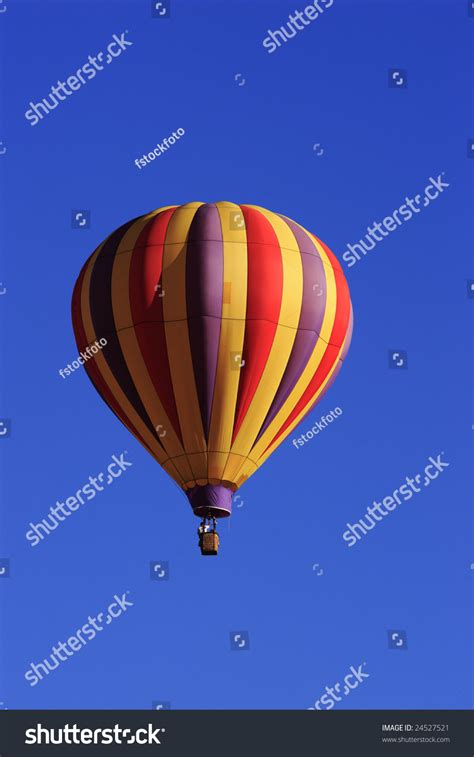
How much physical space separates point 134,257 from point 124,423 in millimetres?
3171

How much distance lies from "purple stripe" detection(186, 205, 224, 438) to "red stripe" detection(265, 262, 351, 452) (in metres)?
1.84

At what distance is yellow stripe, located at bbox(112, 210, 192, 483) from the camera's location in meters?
59.0

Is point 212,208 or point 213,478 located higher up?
point 212,208

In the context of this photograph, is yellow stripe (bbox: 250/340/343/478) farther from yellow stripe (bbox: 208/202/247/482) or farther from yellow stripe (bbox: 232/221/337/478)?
yellow stripe (bbox: 208/202/247/482)

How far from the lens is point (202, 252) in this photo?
59.4 m

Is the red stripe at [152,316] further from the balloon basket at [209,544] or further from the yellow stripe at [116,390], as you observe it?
the balloon basket at [209,544]

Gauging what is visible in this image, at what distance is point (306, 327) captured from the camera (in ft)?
195

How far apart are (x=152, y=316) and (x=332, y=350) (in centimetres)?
369

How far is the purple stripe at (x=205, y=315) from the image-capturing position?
58.8 metres

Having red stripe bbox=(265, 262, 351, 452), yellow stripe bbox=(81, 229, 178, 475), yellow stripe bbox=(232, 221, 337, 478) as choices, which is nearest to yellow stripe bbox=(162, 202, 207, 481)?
yellow stripe bbox=(81, 229, 178, 475)
